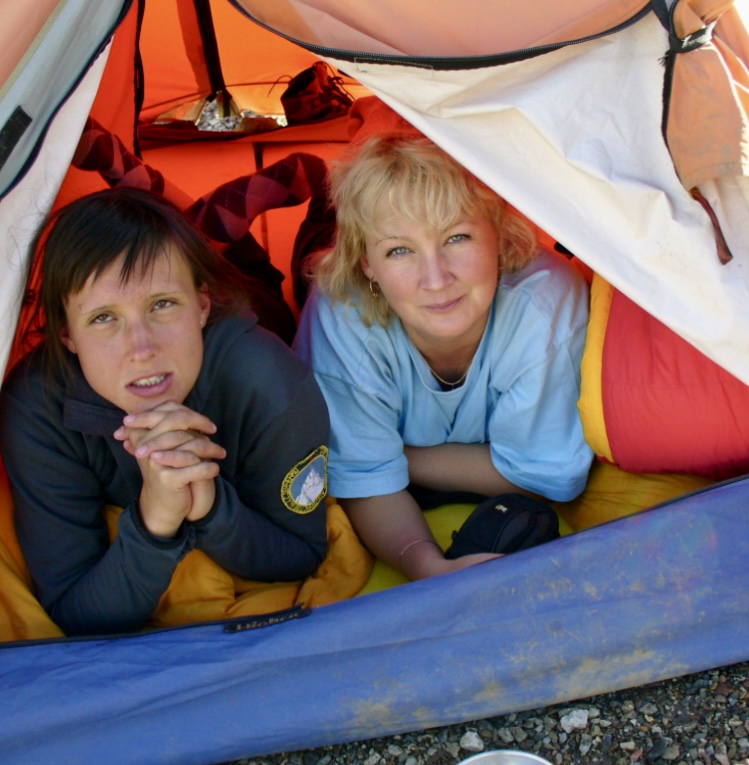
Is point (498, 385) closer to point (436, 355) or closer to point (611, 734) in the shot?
point (436, 355)

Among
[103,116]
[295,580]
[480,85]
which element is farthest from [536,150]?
[103,116]

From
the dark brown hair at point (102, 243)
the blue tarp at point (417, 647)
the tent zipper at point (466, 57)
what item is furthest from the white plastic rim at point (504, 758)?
the tent zipper at point (466, 57)

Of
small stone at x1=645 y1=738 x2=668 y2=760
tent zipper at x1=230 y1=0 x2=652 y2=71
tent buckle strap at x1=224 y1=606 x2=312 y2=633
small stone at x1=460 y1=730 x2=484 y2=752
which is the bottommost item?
small stone at x1=645 y1=738 x2=668 y2=760

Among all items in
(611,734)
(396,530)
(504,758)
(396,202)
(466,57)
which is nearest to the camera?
(466,57)

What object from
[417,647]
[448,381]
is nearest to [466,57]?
[448,381]

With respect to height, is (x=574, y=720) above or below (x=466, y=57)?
below

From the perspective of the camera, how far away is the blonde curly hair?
1440 mm

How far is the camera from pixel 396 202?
1451mm

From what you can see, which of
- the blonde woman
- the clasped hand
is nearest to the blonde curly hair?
the blonde woman

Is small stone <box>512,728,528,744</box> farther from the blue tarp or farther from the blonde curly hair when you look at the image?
the blonde curly hair

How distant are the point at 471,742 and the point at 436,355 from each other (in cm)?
64

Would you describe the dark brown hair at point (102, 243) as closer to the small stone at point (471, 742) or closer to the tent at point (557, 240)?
the tent at point (557, 240)

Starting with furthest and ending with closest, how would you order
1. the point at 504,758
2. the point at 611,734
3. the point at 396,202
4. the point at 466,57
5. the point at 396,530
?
1. the point at 396,530
2. the point at 396,202
3. the point at 611,734
4. the point at 504,758
5. the point at 466,57

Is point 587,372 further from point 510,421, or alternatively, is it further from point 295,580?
point 295,580
